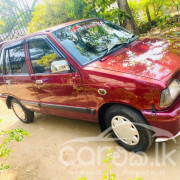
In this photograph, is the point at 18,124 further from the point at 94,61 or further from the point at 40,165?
the point at 94,61

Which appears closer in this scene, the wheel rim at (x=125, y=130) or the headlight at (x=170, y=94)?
the headlight at (x=170, y=94)

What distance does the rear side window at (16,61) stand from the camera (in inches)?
135

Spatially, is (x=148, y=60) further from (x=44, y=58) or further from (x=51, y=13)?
(x=51, y=13)

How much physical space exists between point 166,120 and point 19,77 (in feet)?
8.92

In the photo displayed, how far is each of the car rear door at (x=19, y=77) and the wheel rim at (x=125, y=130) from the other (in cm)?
166

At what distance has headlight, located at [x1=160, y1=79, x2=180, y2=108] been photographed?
2000 millimetres

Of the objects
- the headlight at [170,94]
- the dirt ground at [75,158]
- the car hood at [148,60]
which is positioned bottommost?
the dirt ground at [75,158]

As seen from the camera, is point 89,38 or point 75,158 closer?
point 75,158

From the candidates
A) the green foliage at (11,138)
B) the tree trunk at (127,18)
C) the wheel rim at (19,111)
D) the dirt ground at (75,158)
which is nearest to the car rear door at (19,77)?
the wheel rim at (19,111)

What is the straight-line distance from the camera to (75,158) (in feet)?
9.25

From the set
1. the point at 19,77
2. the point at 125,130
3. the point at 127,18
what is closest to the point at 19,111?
the point at 19,77

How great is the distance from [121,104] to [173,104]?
60 centimetres

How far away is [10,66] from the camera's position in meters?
3.80

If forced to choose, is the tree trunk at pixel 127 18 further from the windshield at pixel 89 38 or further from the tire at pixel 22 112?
the tire at pixel 22 112
